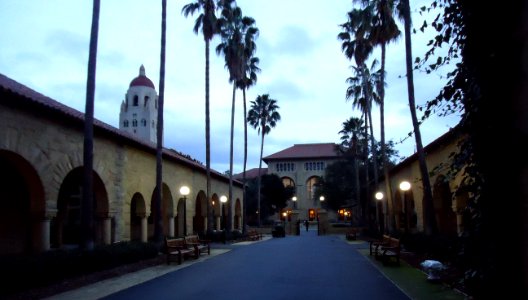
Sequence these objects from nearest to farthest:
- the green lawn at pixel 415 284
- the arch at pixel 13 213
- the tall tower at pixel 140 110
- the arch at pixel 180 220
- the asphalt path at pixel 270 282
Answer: the green lawn at pixel 415 284 < the asphalt path at pixel 270 282 < the arch at pixel 13 213 < the arch at pixel 180 220 < the tall tower at pixel 140 110

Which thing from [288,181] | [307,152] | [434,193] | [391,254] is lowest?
[391,254]

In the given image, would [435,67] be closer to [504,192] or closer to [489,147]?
[489,147]

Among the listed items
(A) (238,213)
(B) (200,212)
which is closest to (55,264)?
(B) (200,212)

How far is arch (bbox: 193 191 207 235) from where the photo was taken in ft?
116

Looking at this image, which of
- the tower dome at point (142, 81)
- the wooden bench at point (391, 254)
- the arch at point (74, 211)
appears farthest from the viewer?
the tower dome at point (142, 81)

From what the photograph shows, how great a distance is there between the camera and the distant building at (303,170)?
82.1 meters

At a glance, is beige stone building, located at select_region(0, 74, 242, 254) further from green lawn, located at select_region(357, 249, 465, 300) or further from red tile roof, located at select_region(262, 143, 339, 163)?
red tile roof, located at select_region(262, 143, 339, 163)

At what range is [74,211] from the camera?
29.8 meters

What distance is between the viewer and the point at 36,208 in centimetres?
1398

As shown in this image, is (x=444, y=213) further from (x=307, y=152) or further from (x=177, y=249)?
(x=307, y=152)

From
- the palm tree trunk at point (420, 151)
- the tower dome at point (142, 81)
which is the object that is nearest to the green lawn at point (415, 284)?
the palm tree trunk at point (420, 151)

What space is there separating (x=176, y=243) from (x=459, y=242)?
1483 cm

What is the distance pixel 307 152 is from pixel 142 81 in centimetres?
3763

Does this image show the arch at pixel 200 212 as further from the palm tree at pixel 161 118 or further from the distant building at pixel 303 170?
the distant building at pixel 303 170
